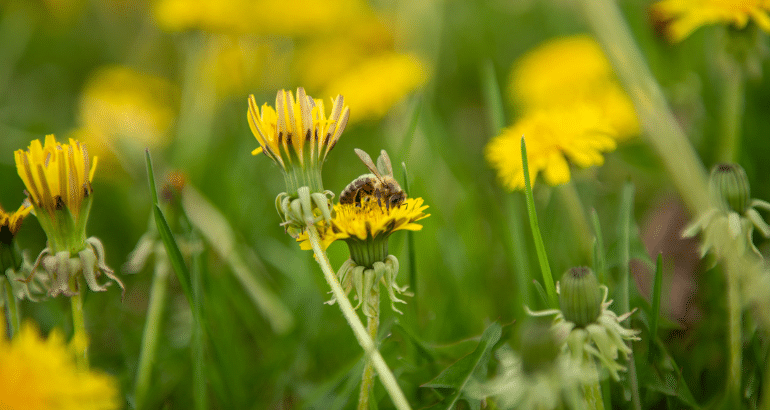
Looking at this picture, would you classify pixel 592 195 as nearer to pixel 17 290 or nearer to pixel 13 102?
pixel 17 290

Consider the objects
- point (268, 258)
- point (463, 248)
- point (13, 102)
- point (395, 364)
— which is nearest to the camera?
point (395, 364)

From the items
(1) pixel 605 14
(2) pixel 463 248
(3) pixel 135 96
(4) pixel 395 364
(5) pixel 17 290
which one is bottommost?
(4) pixel 395 364

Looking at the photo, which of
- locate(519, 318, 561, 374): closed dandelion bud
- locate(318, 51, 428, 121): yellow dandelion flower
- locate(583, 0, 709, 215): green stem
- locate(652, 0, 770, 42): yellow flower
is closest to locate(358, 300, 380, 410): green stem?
locate(519, 318, 561, 374): closed dandelion bud

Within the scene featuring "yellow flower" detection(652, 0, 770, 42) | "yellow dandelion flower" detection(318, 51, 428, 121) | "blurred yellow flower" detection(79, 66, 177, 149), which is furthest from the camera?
"blurred yellow flower" detection(79, 66, 177, 149)

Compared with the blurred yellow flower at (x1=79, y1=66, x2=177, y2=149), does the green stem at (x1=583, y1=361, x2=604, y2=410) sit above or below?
below

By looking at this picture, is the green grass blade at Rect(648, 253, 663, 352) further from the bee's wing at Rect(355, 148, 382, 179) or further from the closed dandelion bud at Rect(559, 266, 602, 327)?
the bee's wing at Rect(355, 148, 382, 179)

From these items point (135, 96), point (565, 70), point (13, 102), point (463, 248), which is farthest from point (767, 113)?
point (13, 102)

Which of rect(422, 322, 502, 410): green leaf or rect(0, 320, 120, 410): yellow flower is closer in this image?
rect(0, 320, 120, 410): yellow flower
